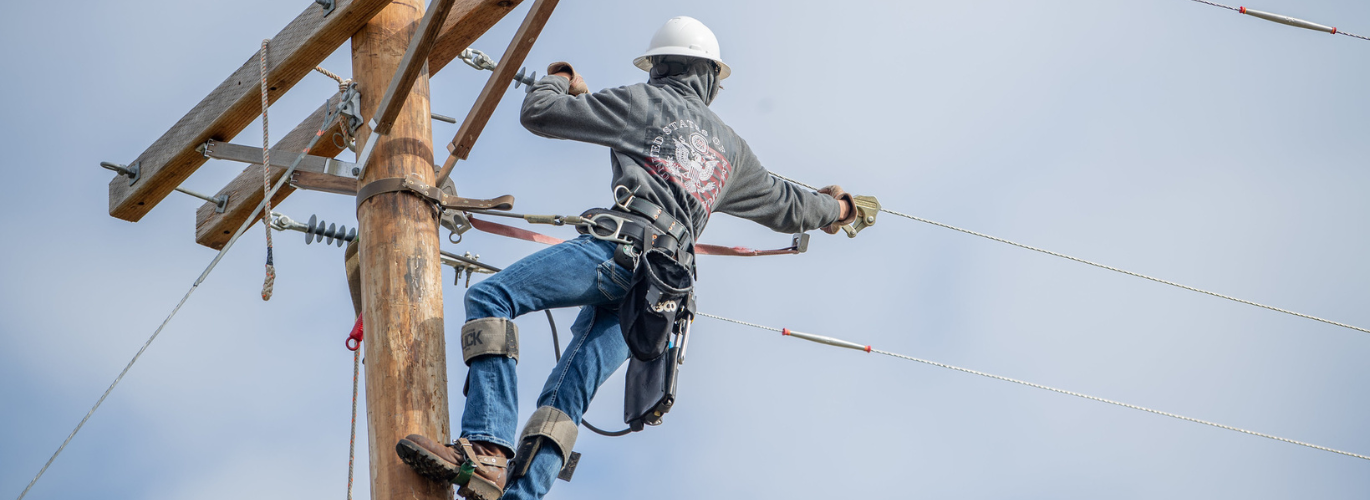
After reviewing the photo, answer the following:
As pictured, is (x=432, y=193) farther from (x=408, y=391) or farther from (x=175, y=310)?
(x=175, y=310)

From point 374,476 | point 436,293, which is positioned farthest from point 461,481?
point 436,293

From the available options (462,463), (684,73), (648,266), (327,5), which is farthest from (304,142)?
(462,463)

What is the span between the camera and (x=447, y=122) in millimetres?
5086

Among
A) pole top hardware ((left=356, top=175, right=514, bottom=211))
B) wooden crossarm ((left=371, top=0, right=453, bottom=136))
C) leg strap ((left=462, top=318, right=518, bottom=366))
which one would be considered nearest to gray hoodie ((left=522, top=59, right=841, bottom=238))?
pole top hardware ((left=356, top=175, right=514, bottom=211))

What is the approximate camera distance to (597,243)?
14.4 feet

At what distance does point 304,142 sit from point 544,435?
5.67ft

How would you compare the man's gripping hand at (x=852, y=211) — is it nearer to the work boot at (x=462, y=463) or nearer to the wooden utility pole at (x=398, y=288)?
the wooden utility pole at (x=398, y=288)

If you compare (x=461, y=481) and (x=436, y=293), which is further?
(x=436, y=293)

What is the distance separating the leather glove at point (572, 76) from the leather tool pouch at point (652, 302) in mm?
763

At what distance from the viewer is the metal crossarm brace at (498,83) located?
4.49 m

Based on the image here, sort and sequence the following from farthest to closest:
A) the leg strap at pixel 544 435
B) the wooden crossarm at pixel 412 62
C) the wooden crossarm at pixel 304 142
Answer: the wooden crossarm at pixel 304 142
the wooden crossarm at pixel 412 62
the leg strap at pixel 544 435

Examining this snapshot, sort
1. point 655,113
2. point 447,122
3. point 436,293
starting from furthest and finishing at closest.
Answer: point 447,122
point 655,113
point 436,293

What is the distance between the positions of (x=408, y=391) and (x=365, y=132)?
101 centimetres

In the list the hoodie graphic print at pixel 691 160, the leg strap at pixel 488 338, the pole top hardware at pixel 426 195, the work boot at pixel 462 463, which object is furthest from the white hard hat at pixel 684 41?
the work boot at pixel 462 463
